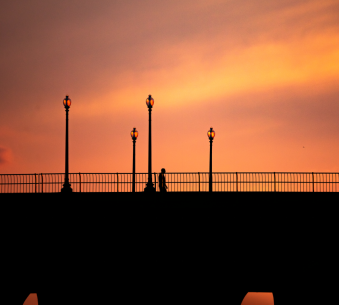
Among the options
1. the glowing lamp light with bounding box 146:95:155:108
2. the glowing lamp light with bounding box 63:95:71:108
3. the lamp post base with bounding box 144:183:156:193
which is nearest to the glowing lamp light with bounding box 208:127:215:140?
the glowing lamp light with bounding box 146:95:155:108

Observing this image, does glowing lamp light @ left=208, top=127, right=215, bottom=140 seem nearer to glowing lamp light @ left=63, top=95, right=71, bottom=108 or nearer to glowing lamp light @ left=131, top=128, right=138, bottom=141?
glowing lamp light @ left=131, top=128, right=138, bottom=141

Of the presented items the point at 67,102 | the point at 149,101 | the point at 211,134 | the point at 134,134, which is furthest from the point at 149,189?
the point at 134,134

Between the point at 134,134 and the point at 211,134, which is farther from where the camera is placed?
the point at 134,134

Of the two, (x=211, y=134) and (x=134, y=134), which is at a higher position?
(x=134, y=134)
